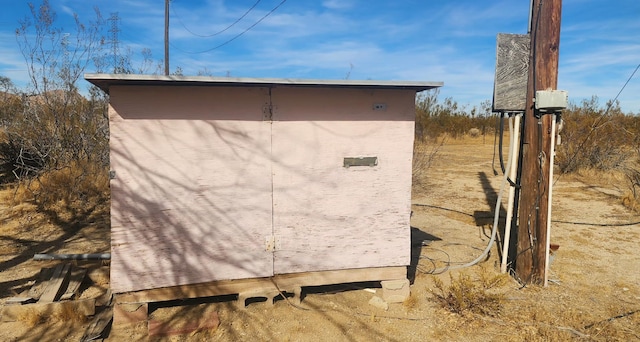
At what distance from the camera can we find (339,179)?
4109mm

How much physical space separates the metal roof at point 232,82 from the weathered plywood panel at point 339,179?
18 cm

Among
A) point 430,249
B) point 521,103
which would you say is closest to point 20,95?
point 430,249

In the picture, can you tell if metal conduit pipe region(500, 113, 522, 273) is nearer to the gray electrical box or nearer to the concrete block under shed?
the gray electrical box

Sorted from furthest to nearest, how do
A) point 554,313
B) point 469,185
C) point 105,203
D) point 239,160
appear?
point 469,185, point 105,203, point 554,313, point 239,160

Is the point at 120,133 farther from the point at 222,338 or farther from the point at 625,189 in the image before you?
the point at 625,189

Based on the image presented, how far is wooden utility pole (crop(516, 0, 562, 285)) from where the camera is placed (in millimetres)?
4691

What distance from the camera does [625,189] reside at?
10.9 meters

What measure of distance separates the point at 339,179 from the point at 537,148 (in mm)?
2503

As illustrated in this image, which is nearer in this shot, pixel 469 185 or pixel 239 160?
pixel 239 160

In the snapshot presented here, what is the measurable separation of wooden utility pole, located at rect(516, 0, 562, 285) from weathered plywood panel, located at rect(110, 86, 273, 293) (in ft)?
10.4

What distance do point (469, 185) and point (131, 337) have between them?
10.2 metres

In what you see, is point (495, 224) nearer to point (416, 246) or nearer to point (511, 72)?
point (416, 246)

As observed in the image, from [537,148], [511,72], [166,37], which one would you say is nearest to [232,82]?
[511,72]

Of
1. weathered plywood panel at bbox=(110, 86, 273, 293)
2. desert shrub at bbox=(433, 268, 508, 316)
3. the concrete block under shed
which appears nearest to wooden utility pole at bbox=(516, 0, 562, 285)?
desert shrub at bbox=(433, 268, 508, 316)
